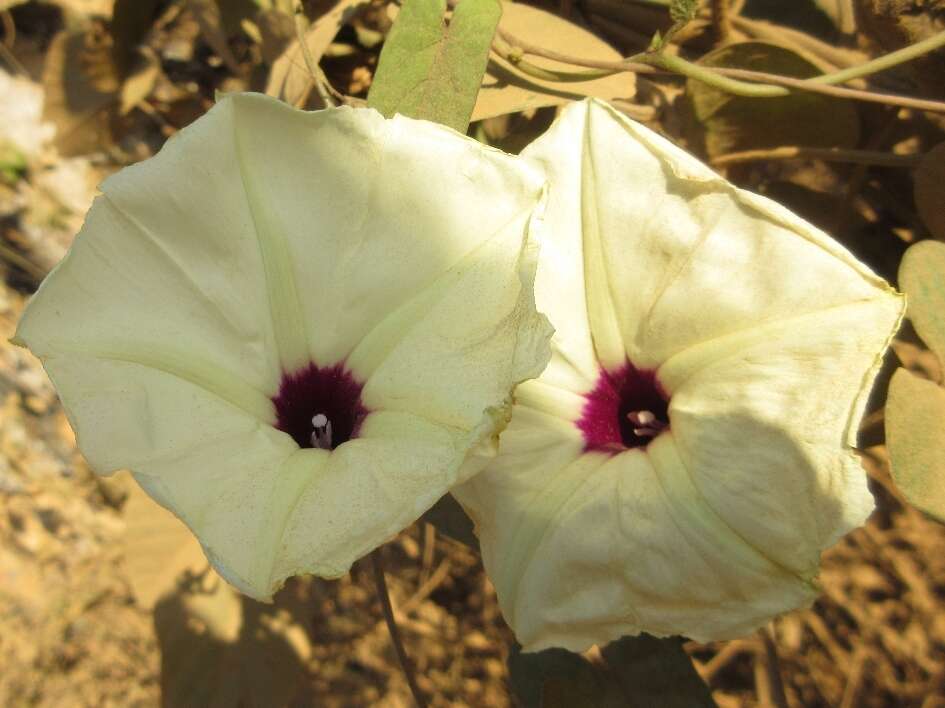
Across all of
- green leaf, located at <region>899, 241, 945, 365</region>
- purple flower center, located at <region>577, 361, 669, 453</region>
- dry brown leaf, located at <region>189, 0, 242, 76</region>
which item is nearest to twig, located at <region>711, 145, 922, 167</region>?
green leaf, located at <region>899, 241, 945, 365</region>

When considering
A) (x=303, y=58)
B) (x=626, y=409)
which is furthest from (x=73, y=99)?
(x=626, y=409)

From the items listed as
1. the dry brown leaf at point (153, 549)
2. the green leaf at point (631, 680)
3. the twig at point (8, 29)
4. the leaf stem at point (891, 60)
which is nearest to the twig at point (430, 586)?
the dry brown leaf at point (153, 549)

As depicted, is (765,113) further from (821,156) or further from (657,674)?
(657,674)

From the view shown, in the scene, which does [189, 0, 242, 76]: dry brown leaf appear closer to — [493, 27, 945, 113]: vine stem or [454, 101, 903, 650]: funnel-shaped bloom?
[493, 27, 945, 113]: vine stem

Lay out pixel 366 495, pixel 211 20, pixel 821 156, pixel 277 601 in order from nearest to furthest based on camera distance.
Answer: pixel 366 495 → pixel 821 156 → pixel 277 601 → pixel 211 20

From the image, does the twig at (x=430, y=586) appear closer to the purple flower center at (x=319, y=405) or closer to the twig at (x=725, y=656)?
the twig at (x=725, y=656)
